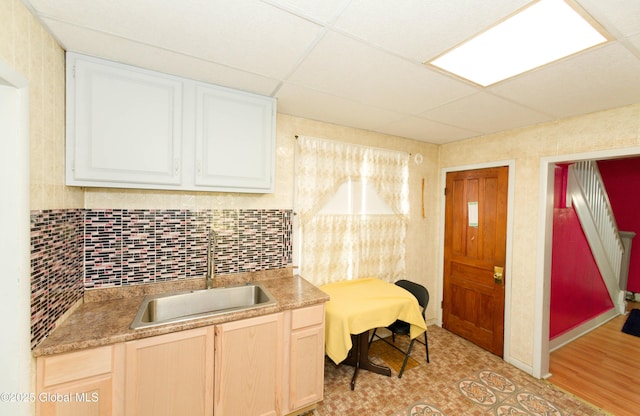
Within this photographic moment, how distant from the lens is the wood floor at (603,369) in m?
2.16

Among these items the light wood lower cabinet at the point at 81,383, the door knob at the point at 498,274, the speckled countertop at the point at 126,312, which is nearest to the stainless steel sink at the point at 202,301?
the speckled countertop at the point at 126,312

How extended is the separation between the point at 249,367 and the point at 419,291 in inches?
72.6

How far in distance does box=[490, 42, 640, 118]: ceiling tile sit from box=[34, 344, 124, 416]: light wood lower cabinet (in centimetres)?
285

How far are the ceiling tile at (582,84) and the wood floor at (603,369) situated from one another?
96.4 inches

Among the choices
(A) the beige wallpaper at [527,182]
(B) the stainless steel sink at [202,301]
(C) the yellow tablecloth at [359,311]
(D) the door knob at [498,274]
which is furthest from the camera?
(D) the door knob at [498,274]

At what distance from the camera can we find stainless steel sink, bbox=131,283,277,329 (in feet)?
5.71

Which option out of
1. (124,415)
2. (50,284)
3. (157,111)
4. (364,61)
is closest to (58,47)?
(157,111)

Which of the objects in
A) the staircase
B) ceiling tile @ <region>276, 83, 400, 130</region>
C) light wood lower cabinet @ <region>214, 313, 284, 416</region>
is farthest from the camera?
the staircase

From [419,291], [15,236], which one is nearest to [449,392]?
[419,291]

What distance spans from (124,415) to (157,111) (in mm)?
1753

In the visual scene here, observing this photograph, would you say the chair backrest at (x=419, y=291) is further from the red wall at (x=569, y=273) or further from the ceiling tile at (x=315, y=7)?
the ceiling tile at (x=315, y=7)

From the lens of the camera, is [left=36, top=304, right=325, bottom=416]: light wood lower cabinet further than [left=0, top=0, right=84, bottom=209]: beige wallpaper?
Yes

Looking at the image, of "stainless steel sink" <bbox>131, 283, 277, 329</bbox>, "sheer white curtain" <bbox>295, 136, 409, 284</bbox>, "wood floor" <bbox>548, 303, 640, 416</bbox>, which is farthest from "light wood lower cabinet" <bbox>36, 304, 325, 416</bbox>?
"wood floor" <bbox>548, 303, 640, 416</bbox>

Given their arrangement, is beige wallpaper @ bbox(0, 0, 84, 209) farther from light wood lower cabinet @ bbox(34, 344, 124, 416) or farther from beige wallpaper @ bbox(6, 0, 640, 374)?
light wood lower cabinet @ bbox(34, 344, 124, 416)
